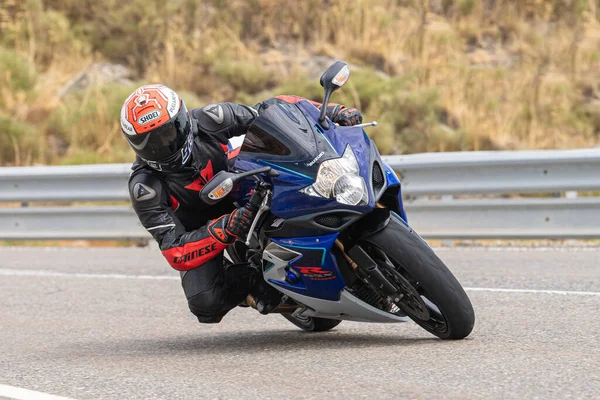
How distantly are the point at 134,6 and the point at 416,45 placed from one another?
617 cm

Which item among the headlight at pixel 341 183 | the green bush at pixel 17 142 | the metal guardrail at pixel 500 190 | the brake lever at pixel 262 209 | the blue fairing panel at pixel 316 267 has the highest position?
the headlight at pixel 341 183

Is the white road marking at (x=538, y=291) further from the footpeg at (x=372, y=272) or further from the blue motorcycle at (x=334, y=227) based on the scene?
the footpeg at (x=372, y=272)

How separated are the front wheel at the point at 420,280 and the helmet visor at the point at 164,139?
126 centimetres

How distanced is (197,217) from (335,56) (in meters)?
12.5

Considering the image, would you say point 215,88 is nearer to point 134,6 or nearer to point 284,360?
point 134,6

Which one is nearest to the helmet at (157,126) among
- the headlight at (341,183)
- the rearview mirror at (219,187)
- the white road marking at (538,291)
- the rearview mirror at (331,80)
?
the rearview mirror at (219,187)

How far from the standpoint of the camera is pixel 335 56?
18.2 metres

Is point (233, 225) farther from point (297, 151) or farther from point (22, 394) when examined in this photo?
point (22, 394)

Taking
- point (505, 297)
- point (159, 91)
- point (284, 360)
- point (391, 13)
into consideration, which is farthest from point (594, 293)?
point (391, 13)

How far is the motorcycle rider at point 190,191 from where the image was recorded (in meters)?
5.55

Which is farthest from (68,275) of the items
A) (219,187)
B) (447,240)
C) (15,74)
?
(15,74)

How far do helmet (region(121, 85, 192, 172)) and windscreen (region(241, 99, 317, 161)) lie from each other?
1.44 feet

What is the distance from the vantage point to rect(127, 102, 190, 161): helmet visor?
5535mm

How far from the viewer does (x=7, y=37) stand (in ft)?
68.0
